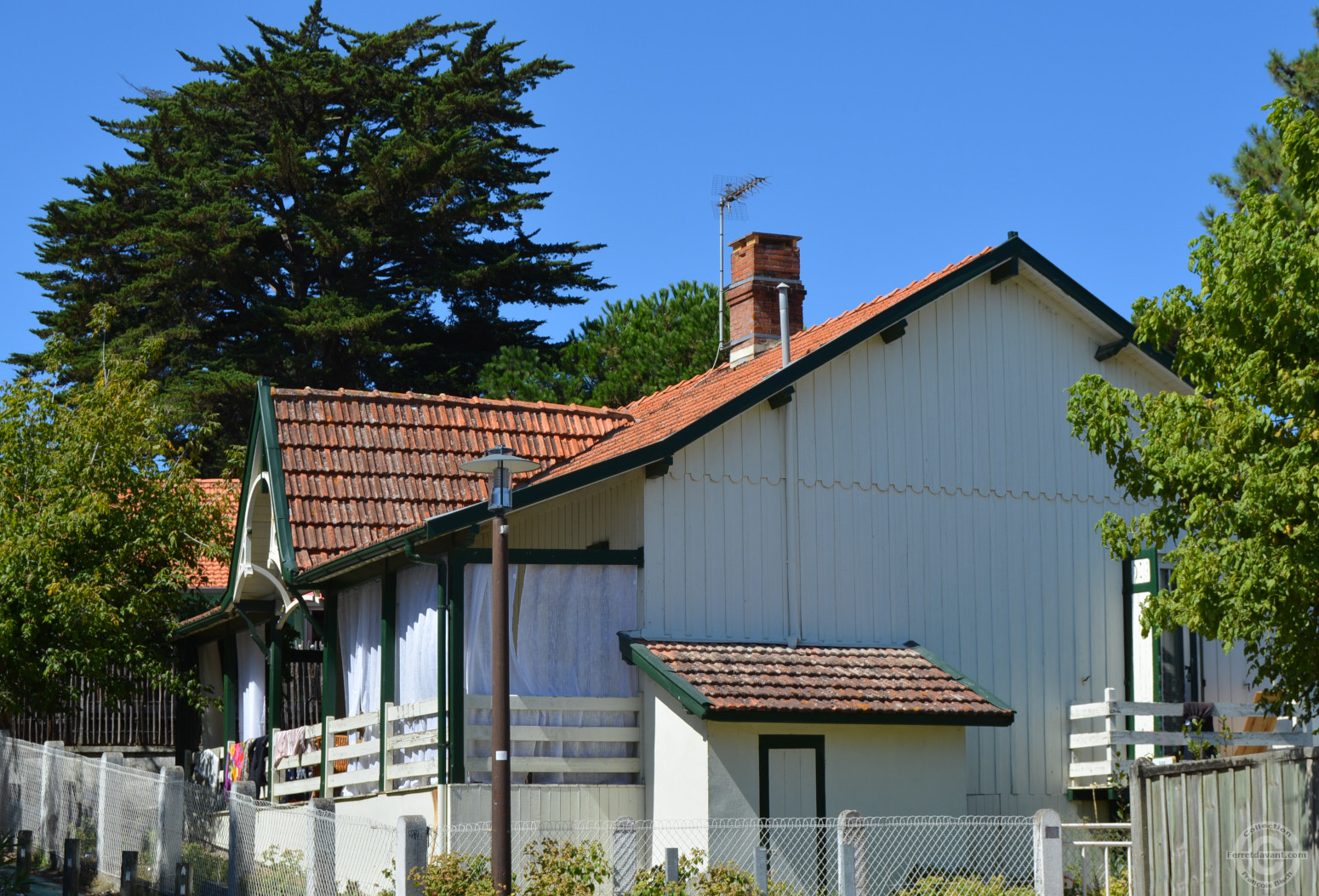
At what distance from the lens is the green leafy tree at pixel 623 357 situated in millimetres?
37531

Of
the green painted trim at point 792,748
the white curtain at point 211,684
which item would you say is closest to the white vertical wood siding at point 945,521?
the green painted trim at point 792,748

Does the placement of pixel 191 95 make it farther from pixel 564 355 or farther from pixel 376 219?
pixel 564 355

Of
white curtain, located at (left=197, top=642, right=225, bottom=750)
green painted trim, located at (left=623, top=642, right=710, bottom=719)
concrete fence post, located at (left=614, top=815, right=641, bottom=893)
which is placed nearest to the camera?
concrete fence post, located at (left=614, top=815, right=641, bottom=893)

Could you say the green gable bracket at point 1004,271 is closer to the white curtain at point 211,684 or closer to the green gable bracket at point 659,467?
the green gable bracket at point 659,467

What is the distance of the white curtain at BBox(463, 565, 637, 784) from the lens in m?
16.7

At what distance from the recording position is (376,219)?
40500mm

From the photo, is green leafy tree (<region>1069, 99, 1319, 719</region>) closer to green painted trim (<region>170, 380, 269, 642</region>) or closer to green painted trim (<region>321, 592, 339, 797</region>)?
green painted trim (<region>321, 592, 339, 797</region>)

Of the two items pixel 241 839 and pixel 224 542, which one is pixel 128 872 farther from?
pixel 224 542

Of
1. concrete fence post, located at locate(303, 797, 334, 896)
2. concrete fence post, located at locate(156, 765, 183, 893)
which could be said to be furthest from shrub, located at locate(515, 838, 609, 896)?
concrete fence post, located at locate(156, 765, 183, 893)

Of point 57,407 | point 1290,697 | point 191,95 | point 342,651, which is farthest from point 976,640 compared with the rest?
point 191,95

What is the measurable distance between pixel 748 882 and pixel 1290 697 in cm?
435

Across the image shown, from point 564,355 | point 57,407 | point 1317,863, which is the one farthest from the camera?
point 564,355

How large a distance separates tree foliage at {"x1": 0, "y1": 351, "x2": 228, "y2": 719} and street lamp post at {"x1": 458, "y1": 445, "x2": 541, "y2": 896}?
28.8 feet

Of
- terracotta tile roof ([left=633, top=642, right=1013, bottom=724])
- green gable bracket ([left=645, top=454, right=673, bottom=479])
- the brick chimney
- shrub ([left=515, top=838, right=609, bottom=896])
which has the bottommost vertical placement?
shrub ([left=515, top=838, right=609, bottom=896])
